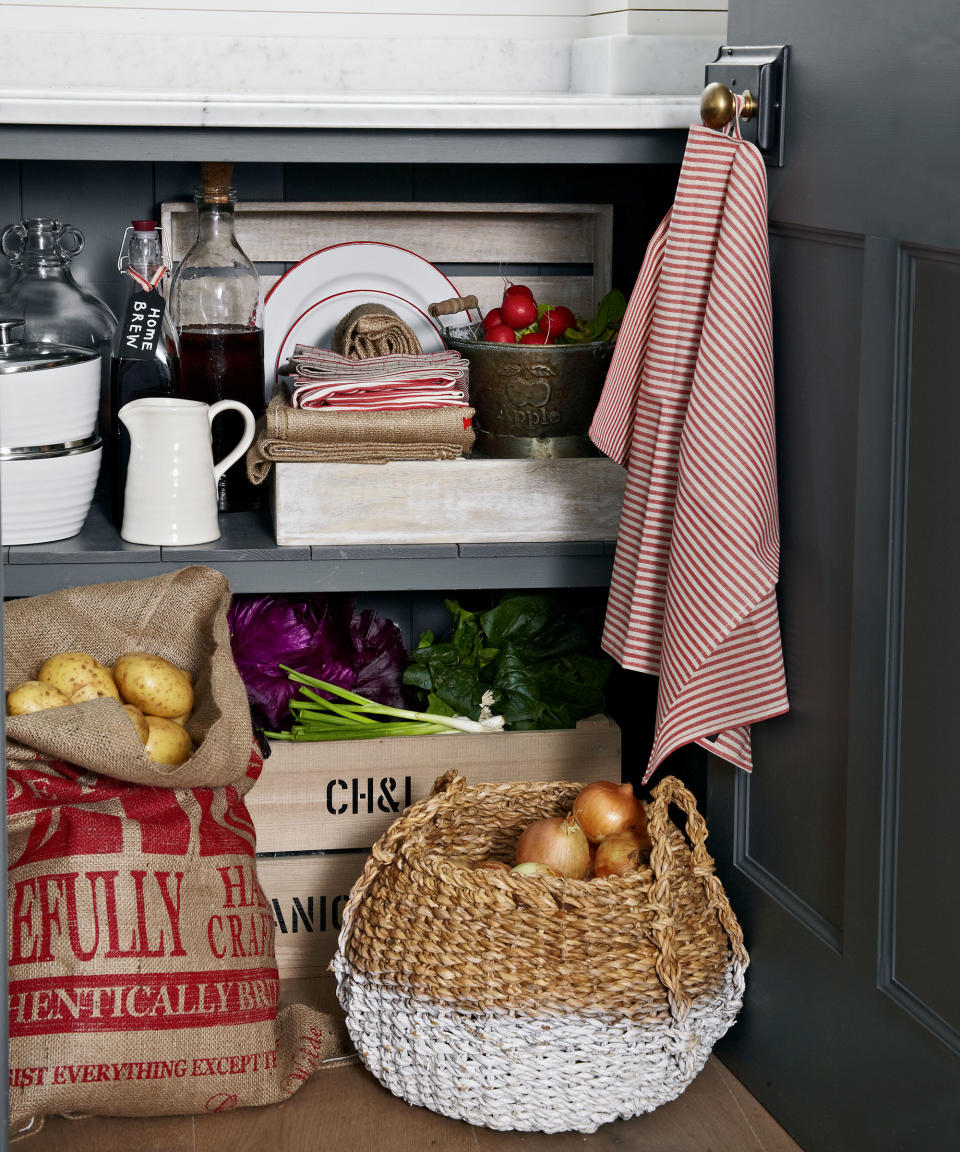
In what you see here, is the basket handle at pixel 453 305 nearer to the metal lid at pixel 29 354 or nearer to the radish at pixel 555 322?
the radish at pixel 555 322

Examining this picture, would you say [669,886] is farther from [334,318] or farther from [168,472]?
[334,318]

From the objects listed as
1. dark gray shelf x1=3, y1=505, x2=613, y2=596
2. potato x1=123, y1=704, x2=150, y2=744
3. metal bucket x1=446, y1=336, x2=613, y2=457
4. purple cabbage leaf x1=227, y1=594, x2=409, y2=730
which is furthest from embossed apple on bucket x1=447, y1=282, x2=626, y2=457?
potato x1=123, y1=704, x2=150, y2=744

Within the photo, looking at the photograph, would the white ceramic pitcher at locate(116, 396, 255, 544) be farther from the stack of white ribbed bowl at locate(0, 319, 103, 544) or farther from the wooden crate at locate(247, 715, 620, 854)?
the wooden crate at locate(247, 715, 620, 854)

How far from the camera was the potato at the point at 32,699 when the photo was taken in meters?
1.49

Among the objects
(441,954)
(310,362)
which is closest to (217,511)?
(310,362)

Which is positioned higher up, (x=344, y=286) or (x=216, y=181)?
(x=216, y=181)

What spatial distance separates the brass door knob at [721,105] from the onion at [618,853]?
80 cm

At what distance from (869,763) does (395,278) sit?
1107 millimetres

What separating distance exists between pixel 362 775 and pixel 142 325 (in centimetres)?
64

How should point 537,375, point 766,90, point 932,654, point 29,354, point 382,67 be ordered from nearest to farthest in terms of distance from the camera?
point 932,654 → point 766,90 → point 29,354 → point 537,375 → point 382,67

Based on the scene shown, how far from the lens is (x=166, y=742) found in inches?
60.9

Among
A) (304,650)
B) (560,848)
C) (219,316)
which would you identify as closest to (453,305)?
(219,316)

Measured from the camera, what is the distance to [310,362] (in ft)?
5.76

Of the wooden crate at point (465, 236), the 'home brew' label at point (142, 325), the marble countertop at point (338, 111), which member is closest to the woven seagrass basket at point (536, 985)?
the 'home brew' label at point (142, 325)
